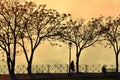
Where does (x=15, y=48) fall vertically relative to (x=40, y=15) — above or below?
below

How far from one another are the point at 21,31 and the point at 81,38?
17982 mm

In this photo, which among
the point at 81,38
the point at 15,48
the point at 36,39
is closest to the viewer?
the point at 15,48

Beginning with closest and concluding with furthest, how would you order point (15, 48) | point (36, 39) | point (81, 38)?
point (15, 48), point (36, 39), point (81, 38)

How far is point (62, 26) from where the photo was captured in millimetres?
66812

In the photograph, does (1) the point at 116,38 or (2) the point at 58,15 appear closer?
(2) the point at 58,15

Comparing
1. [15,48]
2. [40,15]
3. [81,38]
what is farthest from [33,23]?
[81,38]

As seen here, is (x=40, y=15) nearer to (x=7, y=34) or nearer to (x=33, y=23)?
(x=33, y=23)

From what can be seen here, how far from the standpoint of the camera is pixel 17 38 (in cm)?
6288

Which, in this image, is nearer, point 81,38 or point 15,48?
point 15,48

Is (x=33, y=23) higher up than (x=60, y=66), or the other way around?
(x=33, y=23)

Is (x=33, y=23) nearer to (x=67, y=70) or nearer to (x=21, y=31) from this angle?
(x=21, y=31)

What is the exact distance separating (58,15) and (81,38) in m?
13.5

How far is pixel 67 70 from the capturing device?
6769 centimetres

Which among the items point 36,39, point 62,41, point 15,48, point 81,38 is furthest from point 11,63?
point 81,38
